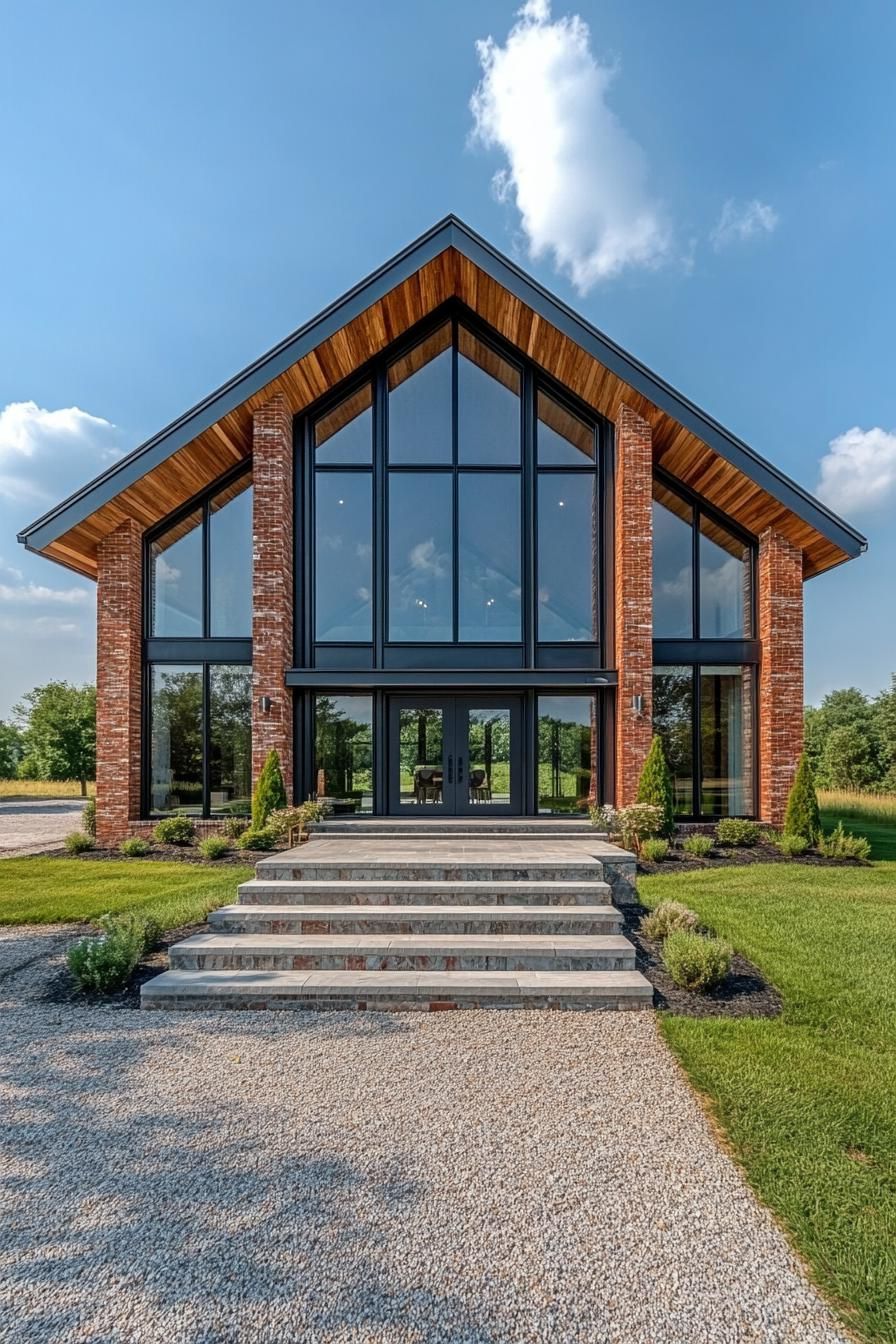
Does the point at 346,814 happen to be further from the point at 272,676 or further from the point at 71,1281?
the point at 71,1281

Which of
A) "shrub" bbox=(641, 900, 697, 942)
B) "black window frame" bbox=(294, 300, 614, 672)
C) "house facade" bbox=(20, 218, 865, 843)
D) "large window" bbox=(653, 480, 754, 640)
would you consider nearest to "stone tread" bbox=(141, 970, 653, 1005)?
"shrub" bbox=(641, 900, 697, 942)

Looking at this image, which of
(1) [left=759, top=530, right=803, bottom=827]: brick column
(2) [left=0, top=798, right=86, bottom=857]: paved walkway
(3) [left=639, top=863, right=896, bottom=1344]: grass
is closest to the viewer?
(3) [left=639, top=863, right=896, bottom=1344]: grass

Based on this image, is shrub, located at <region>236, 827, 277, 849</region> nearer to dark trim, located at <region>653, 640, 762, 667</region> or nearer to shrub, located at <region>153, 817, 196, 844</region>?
shrub, located at <region>153, 817, 196, 844</region>

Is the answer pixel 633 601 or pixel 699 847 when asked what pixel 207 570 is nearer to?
pixel 633 601

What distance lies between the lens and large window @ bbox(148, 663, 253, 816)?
11.5m

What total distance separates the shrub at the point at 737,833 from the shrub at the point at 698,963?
18.5 ft

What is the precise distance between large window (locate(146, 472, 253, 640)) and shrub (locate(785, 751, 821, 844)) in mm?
10134

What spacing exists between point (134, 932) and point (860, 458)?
42558mm

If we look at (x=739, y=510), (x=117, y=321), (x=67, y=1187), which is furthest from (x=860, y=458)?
(x=67, y=1187)

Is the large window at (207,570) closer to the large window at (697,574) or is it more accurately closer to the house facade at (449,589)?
the house facade at (449,589)

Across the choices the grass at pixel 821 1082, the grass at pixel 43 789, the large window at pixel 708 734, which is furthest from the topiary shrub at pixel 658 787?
the grass at pixel 43 789

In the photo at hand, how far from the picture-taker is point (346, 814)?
11.2m

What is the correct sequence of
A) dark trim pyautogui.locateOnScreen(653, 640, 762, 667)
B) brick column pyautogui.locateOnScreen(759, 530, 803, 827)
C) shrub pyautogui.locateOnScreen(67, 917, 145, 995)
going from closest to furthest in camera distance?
shrub pyautogui.locateOnScreen(67, 917, 145, 995)
brick column pyautogui.locateOnScreen(759, 530, 803, 827)
dark trim pyautogui.locateOnScreen(653, 640, 762, 667)

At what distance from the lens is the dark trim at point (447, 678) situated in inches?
430
